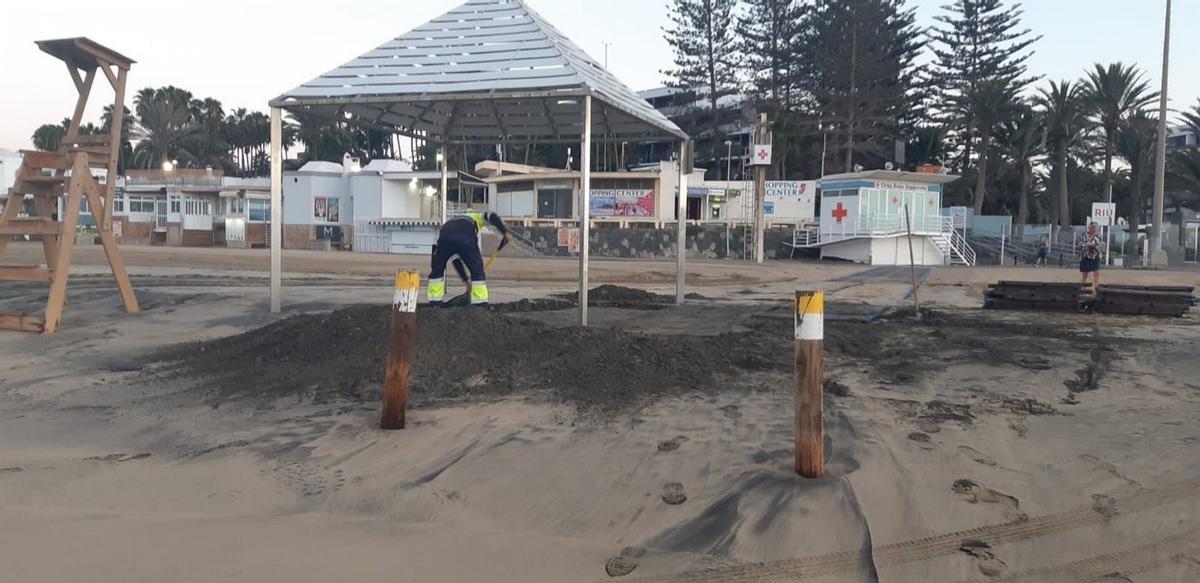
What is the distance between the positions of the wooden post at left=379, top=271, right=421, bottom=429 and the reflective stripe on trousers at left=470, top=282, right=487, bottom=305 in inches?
170

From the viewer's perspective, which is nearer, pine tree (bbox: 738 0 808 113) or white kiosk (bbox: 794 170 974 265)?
white kiosk (bbox: 794 170 974 265)

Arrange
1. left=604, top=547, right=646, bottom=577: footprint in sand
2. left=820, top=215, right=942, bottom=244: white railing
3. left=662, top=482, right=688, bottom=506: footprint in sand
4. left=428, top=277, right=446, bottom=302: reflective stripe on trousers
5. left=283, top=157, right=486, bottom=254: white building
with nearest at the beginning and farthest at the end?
left=604, top=547, right=646, bottom=577: footprint in sand < left=662, top=482, right=688, bottom=506: footprint in sand < left=428, top=277, right=446, bottom=302: reflective stripe on trousers < left=820, top=215, right=942, bottom=244: white railing < left=283, top=157, right=486, bottom=254: white building

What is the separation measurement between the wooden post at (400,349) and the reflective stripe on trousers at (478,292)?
431 centimetres

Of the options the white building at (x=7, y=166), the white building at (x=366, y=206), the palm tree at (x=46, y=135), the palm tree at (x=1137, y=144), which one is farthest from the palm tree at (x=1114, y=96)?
the palm tree at (x=46, y=135)

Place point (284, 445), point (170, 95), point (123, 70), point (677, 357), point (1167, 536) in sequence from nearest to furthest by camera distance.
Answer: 1. point (1167, 536)
2. point (284, 445)
3. point (677, 357)
4. point (123, 70)
5. point (170, 95)

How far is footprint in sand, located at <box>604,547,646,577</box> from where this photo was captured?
3689mm

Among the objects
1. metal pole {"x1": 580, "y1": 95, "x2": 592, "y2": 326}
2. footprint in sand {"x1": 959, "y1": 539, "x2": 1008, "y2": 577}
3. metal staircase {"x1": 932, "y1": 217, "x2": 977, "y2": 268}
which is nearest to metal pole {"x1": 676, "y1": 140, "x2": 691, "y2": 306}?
metal pole {"x1": 580, "y1": 95, "x2": 592, "y2": 326}

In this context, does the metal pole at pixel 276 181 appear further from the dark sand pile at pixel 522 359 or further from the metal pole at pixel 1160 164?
the metal pole at pixel 1160 164

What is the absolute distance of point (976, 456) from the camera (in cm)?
506

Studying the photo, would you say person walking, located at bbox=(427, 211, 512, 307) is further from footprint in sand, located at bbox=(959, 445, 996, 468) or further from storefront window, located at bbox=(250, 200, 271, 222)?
storefront window, located at bbox=(250, 200, 271, 222)

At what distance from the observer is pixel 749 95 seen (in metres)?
68.4

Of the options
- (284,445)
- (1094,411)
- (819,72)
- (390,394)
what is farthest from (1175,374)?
(819,72)

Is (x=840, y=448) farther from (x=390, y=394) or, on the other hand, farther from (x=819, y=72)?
(x=819, y=72)

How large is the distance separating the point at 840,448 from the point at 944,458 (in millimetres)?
596
